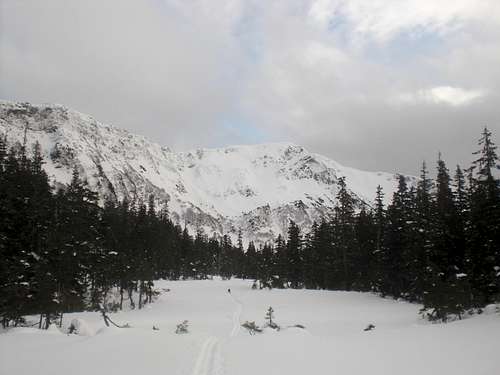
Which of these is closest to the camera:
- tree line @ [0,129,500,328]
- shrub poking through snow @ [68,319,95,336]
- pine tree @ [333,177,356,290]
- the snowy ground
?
the snowy ground

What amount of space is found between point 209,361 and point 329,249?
153ft

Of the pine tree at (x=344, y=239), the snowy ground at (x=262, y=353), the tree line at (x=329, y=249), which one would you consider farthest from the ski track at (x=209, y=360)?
the pine tree at (x=344, y=239)

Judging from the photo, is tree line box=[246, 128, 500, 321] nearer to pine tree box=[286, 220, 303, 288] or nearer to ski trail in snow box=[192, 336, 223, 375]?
pine tree box=[286, 220, 303, 288]

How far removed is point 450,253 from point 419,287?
5084 mm

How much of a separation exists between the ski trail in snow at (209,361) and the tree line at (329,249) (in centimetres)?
1523

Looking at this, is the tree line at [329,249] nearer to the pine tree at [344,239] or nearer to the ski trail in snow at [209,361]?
the pine tree at [344,239]

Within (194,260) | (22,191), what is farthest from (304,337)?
(194,260)

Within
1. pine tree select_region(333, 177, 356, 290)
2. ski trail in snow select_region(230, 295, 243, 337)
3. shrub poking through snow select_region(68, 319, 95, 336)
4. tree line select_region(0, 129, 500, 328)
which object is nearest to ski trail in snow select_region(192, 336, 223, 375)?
ski trail in snow select_region(230, 295, 243, 337)

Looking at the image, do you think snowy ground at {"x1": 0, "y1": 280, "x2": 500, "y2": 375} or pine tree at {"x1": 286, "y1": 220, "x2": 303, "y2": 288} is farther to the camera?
pine tree at {"x1": 286, "y1": 220, "x2": 303, "y2": 288}

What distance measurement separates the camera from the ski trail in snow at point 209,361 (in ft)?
41.4

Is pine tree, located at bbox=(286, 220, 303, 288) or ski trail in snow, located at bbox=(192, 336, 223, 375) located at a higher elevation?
pine tree, located at bbox=(286, 220, 303, 288)

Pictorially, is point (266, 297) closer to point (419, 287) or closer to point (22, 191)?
point (419, 287)

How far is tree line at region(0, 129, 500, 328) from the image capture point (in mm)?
27797

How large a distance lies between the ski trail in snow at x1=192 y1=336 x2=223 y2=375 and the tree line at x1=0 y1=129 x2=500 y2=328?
600 inches
